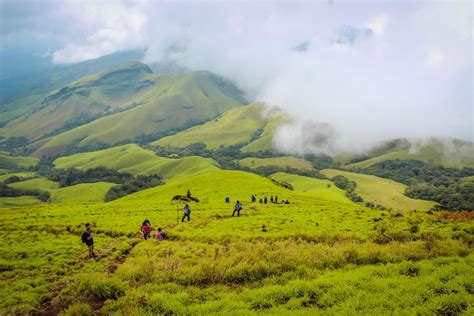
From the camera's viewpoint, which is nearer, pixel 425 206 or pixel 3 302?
pixel 3 302

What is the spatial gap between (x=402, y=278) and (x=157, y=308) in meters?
12.3

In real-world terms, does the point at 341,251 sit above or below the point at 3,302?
above

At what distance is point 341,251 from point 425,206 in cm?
19645

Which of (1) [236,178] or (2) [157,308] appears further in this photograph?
(1) [236,178]

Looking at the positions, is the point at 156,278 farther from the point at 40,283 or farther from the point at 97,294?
the point at 40,283

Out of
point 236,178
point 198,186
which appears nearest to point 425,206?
point 236,178

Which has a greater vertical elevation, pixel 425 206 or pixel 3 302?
pixel 3 302

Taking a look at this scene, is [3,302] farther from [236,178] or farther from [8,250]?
[236,178]

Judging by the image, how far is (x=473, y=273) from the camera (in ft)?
51.8

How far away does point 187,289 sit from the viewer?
Result: 659 inches

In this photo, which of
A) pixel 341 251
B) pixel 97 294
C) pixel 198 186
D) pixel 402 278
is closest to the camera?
pixel 402 278

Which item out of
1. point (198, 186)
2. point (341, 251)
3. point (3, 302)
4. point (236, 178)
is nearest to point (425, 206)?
point (236, 178)

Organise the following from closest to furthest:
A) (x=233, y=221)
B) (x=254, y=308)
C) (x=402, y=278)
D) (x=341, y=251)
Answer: (x=254, y=308) → (x=402, y=278) → (x=341, y=251) → (x=233, y=221)

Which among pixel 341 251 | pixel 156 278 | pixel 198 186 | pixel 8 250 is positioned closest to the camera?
pixel 156 278
